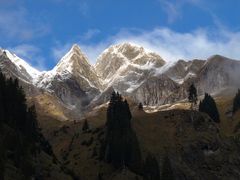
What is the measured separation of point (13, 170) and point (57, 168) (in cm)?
2705

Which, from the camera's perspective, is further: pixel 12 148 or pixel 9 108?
pixel 9 108

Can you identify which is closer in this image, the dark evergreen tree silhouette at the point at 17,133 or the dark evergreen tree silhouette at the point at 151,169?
the dark evergreen tree silhouette at the point at 17,133

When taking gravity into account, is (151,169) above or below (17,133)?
below

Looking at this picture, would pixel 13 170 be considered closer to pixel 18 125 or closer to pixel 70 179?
pixel 70 179

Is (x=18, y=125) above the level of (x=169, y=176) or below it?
above

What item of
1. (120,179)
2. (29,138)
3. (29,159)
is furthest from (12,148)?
(120,179)

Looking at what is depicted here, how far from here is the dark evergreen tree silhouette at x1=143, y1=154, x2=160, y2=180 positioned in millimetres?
181500

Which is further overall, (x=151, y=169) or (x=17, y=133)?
(x=151, y=169)

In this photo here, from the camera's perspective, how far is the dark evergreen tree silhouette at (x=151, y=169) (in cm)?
18150

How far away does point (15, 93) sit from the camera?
18462 cm

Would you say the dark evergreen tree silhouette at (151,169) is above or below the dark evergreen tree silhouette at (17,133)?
below

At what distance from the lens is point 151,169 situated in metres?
183

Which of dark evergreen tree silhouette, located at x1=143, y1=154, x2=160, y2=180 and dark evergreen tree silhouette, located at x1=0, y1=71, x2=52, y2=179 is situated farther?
dark evergreen tree silhouette, located at x1=143, y1=154, x2=160, y2=180

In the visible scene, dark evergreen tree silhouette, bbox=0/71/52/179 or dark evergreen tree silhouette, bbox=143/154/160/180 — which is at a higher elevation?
dark evergreen tree silhouette, bbox=0/71/52/179
